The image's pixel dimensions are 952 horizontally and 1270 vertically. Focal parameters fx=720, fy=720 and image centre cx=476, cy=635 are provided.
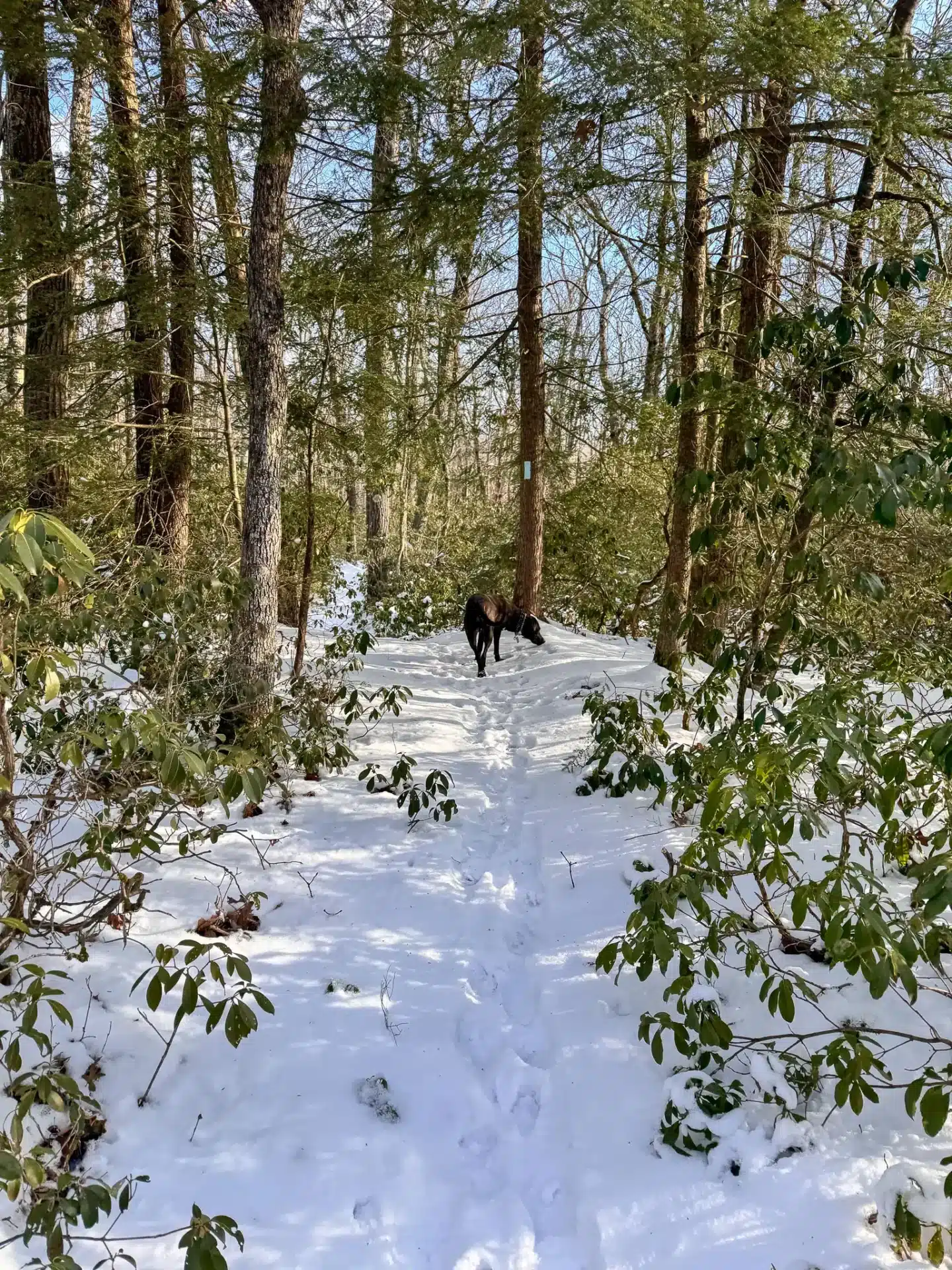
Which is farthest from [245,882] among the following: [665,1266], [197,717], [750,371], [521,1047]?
[750,371]

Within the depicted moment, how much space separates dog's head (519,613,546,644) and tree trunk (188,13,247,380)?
4375 millimetres

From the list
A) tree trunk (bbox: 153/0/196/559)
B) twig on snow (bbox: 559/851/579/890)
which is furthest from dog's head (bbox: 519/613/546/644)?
twig on snow (bbox: 559/851/579/890)

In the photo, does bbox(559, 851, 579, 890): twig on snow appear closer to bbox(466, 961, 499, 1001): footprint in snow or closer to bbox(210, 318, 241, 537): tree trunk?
bbox(466, 961, 499, 1001): footprint in snow

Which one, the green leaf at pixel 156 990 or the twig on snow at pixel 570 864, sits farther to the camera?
the twig on snow at pixel 570 864

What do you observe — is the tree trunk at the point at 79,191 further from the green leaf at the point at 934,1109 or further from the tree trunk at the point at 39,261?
the green leaf at the point at 934,1109

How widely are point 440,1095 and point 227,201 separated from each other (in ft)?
23.4

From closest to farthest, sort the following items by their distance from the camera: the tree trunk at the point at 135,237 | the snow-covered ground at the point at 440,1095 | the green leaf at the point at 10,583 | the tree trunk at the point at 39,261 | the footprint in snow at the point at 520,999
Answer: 1. the green leaf at the point at 10,583
2. the snow-covered ground at the point at 440,1095
3. the footprint in snow at the point at 520,999
4. the tree trunk at the point at 39,261
5. the tree trunk at the point at 135,237

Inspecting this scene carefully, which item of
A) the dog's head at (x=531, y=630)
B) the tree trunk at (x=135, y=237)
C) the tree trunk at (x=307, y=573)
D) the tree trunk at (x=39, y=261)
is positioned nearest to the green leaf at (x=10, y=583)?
the tree trunk at (x=135, y=237)

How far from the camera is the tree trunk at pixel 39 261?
210 inches

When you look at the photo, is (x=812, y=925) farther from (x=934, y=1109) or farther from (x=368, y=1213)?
(x=368, y=1213)

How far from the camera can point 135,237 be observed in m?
6.10

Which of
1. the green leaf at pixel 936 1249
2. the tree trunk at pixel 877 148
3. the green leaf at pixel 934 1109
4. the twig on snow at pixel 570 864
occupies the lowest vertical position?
the green leaf at pixel 936 1249

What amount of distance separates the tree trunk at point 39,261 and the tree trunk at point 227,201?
115cm

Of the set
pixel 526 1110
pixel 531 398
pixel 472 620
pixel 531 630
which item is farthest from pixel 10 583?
pixel 531 398
